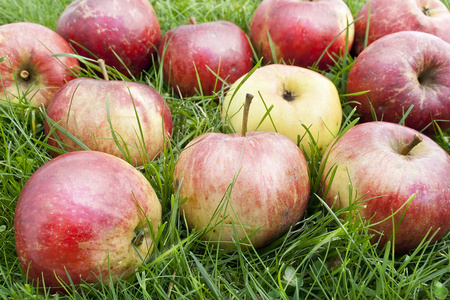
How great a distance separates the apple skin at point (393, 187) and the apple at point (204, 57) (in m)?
Result: 1.09

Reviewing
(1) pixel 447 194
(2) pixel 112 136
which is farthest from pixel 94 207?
(1) pixel 447 194

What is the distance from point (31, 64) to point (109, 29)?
20.0 inches

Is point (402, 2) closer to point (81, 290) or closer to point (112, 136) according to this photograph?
point (112, 136)

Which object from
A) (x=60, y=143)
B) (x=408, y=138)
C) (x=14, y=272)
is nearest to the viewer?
(x=14, y=272)

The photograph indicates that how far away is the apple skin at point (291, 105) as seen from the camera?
218cm

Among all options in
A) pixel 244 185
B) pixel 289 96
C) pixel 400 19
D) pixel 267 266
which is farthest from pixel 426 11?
pixel 267 266

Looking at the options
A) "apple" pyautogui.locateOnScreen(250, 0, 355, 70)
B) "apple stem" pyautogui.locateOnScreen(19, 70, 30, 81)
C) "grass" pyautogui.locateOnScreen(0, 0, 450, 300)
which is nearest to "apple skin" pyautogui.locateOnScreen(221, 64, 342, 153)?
"grass" pyautogui.locateOnScreen(0, 0, 450, 300)

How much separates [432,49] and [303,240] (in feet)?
4.30

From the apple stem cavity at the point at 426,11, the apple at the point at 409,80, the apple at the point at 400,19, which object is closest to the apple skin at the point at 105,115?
the apple at the point at 409,80

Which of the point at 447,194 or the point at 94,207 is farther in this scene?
the point at 447,194

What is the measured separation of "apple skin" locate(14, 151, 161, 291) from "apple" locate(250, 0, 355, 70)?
1537mm

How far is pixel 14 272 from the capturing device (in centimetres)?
172

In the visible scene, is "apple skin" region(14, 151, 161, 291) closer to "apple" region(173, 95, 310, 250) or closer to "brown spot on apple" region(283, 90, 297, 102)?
"apple" region(173, 95, 310, 250)

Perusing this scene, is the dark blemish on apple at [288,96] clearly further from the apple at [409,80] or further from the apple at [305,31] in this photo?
the apple at [305,31]
